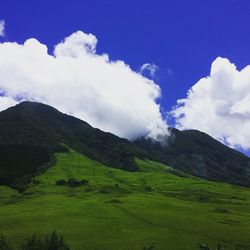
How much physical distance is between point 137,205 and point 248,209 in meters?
35.8

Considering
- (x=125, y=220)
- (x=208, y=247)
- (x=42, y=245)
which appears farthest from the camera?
(x=125, y=220)

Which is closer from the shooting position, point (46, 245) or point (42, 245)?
point (42, 245)

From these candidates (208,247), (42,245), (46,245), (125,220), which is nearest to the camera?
(42,245)

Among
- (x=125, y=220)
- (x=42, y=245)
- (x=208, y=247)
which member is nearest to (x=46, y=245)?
(x=42, y=245)

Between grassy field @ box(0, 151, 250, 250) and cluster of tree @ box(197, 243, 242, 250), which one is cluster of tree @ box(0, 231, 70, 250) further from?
cluster of tree @ box(197, 243, 242, 250)

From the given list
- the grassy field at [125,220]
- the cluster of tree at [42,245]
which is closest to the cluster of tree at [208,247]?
the grassy field at [125,220]

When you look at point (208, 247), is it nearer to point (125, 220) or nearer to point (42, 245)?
point (125, 220)

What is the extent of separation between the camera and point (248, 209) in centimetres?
13688

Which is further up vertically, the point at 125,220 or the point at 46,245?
the point at 125,220

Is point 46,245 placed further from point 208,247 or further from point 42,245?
point 208,247

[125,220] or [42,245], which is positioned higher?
[125,220]

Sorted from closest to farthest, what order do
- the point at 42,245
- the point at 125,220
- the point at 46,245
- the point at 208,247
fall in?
the point at 42,245
the point at 46,245
the point at 208,247
the point at 125,220

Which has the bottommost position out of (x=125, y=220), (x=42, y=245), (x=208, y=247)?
(x=42, y=245)

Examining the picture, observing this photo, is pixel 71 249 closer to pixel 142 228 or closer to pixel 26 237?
pixel 26 237
